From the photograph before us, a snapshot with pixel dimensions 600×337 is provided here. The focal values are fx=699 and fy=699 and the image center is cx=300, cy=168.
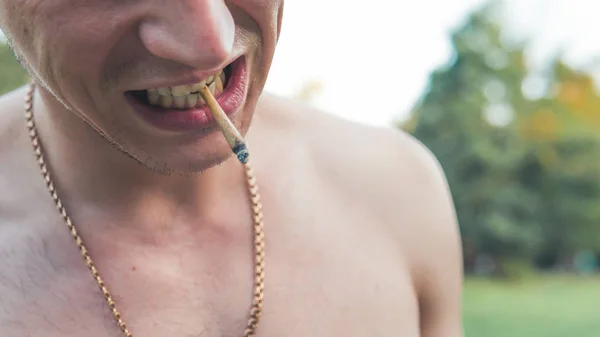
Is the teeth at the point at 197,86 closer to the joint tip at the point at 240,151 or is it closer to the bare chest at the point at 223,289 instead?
the joint tip at the point at 240,151

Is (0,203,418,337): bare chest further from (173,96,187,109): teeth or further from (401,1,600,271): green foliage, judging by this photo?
(401,1,600,271): green foliage

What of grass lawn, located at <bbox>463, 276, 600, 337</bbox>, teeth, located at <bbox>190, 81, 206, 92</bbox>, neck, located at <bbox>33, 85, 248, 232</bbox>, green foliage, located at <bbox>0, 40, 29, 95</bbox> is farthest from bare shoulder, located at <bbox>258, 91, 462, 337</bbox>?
green foliage, located at <bbox>0, 40, 29, 95</bbox>

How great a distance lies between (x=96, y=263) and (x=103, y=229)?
0.06m

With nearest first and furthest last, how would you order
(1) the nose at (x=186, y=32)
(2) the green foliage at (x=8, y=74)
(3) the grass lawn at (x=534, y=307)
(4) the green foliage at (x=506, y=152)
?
(1) the nose at (x=186, y=32)
(2) the green foliage at (x=8, y=74)
(3) the grass lawn at (x=534, y=307)
(4) the green foliage at (x=506, y=152)

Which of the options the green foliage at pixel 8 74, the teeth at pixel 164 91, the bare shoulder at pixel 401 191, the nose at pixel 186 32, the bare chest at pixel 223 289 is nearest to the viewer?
the nose at pixel 186 32

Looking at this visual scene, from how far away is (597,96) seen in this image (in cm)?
2206

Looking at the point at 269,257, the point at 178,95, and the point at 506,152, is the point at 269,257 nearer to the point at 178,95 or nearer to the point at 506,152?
the point at 178,95

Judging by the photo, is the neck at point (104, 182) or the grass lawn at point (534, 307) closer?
the neck at point (104, 182)

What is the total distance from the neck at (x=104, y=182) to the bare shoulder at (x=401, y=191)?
271 millimetres

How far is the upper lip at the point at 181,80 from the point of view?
827 mm

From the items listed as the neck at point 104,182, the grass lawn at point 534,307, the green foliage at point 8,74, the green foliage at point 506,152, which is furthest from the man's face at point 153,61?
the green foliage at point 506,152

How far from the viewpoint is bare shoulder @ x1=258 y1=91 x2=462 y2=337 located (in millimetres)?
1262

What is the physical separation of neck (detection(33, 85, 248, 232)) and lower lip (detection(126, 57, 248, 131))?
0.22 metres

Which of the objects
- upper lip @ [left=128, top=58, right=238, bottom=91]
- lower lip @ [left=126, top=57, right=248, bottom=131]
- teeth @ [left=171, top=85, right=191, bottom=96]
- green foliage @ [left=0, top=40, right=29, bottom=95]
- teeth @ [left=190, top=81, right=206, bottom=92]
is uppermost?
upper lip @ [left=128, top=58, right=238, bottom=91]
